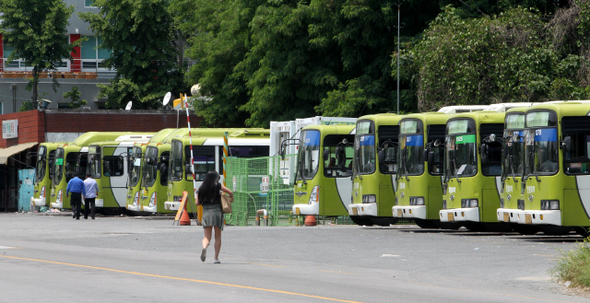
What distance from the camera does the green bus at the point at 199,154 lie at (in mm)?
33438

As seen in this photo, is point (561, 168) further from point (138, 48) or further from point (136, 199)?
point (138, 48)

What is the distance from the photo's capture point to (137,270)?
→ 47.2 feet

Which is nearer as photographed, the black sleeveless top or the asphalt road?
the asphalt road

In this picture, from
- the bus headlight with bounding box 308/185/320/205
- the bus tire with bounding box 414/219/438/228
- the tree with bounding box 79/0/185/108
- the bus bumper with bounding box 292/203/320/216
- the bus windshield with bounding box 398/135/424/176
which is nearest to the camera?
the bus windshield with bounding box 398/135/424/176

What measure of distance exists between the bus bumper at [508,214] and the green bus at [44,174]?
2641 centimetres

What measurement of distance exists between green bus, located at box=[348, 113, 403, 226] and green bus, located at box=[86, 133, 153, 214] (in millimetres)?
15965

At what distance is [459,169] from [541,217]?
10.9 feet

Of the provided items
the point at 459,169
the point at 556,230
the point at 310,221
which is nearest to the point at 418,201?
the point at 459,169

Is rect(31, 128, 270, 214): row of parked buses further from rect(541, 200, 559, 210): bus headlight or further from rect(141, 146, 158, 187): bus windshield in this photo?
rect(541, 200, 559, 210): bus headlight

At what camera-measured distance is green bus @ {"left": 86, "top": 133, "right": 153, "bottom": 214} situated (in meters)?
39.3

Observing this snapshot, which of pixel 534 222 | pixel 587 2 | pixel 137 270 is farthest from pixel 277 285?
pixel 587 2

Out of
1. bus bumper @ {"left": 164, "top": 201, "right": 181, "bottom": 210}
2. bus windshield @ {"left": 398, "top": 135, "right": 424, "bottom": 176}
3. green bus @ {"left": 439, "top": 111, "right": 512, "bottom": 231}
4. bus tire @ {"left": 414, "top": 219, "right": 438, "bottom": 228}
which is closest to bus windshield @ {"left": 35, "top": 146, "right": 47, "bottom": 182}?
bus bumper @ {"left": 164, "top": 201, "right": 181, "bottom": 210}

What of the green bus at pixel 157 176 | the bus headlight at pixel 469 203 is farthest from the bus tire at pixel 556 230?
the green bus at pixel 157 176

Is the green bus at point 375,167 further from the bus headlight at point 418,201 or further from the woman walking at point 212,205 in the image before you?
the woman walking at point 212,205
